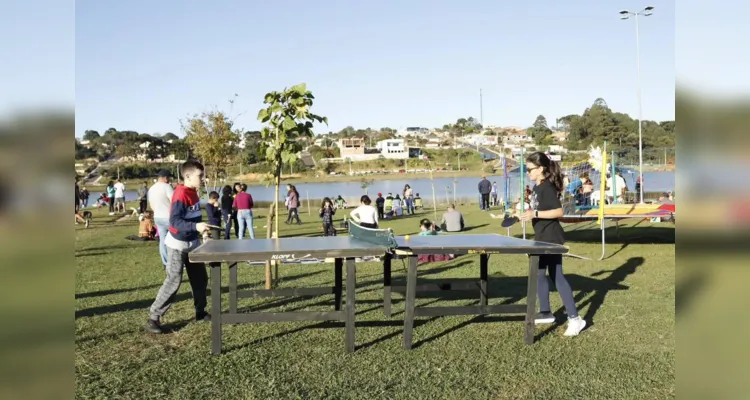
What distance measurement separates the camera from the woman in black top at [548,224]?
662 centimetres

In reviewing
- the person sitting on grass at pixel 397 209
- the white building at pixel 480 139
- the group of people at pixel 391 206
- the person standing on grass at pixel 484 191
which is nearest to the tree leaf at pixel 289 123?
the group of people at pixel 391 206

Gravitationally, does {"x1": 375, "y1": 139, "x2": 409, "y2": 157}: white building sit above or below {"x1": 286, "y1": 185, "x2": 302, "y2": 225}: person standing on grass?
above

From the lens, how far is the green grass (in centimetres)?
506

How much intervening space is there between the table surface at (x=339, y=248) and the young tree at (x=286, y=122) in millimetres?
2494

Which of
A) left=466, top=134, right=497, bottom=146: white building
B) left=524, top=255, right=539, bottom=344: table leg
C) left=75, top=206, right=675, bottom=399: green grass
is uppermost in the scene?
left=466, top=134, right=497, bottom=146: white building

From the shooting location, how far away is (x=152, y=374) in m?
5.46

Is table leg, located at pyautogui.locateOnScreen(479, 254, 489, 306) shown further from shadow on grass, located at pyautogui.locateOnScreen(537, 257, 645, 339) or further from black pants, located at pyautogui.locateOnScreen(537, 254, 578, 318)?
shadow on grass, located at pyautogui.locateOnScreen(537, 257, 645, 339)

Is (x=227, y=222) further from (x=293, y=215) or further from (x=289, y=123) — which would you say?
(x=289, y=123)

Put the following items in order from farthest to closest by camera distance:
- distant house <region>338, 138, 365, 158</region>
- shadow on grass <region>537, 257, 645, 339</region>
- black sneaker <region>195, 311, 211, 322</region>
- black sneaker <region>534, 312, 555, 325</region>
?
1. distant house <region>338, 138, 365, 158</region>
2. shadow on grass <region>537, 257, 645, 339</region>
3. black sneaker <region>195, 311, 211, 322</region>
4. black sneaker <region>534, 312, 555, 325</region>

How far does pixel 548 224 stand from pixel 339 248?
2399 millimetres

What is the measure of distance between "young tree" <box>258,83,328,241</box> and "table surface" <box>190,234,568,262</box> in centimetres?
249

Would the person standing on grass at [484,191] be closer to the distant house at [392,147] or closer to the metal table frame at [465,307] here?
the metal table frame at [465,307]

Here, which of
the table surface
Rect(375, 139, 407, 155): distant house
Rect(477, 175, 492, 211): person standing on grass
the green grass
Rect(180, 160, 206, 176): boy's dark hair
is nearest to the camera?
the green grass

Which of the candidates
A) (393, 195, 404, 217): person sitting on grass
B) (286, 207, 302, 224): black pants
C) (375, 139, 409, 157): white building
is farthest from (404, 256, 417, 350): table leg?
(375, 139, 409, 157): white building
